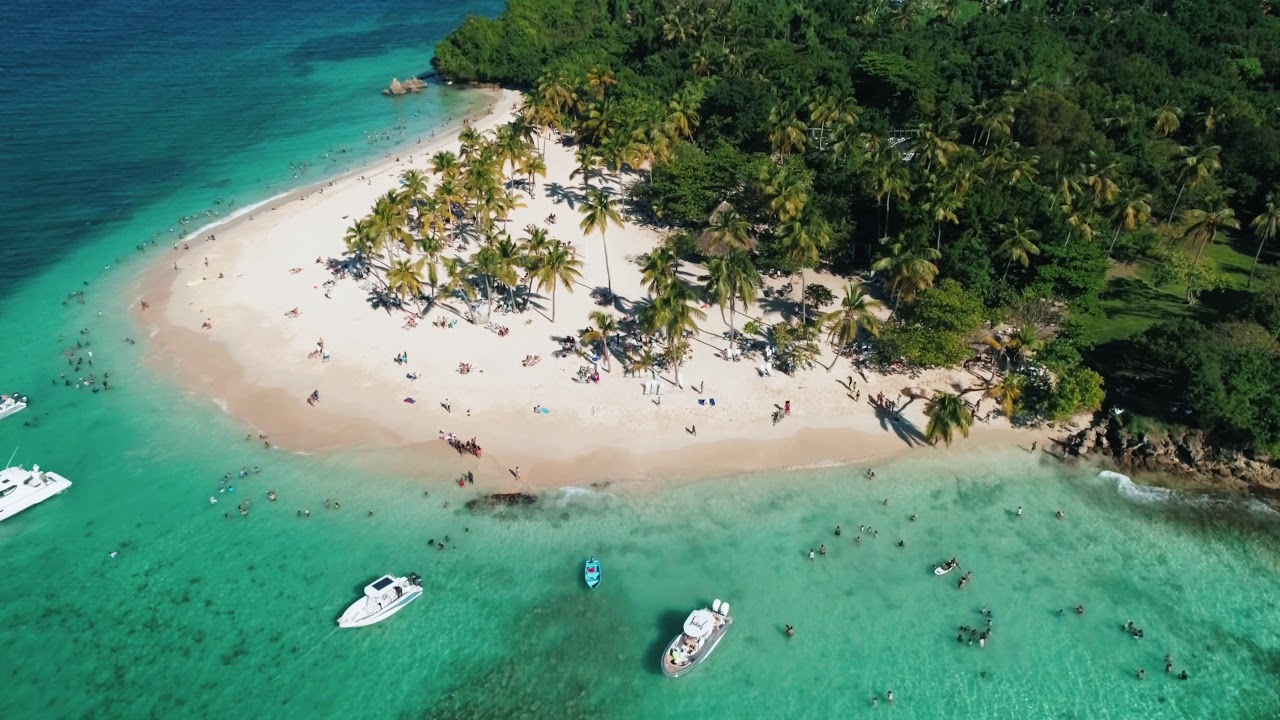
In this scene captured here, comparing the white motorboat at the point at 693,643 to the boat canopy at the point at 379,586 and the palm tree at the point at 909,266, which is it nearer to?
the boat canopy at the point at 379,586

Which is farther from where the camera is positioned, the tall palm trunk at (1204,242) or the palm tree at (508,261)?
the tall palm trunk at (1204,242)

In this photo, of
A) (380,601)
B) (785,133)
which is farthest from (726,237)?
(380,601)

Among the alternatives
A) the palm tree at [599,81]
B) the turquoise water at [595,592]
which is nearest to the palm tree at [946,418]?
the turquoise water at [595,592]

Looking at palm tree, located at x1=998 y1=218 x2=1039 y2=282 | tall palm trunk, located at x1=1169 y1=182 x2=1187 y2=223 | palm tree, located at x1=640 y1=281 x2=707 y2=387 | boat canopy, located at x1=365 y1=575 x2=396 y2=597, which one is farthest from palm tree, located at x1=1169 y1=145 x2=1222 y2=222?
boat canopy, located at x1=365 y1=575 x2=396 y2=597

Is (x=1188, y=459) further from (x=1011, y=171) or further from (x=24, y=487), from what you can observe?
(x=24, y=487)

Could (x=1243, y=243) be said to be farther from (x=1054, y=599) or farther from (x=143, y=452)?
(x=143, y=452)
